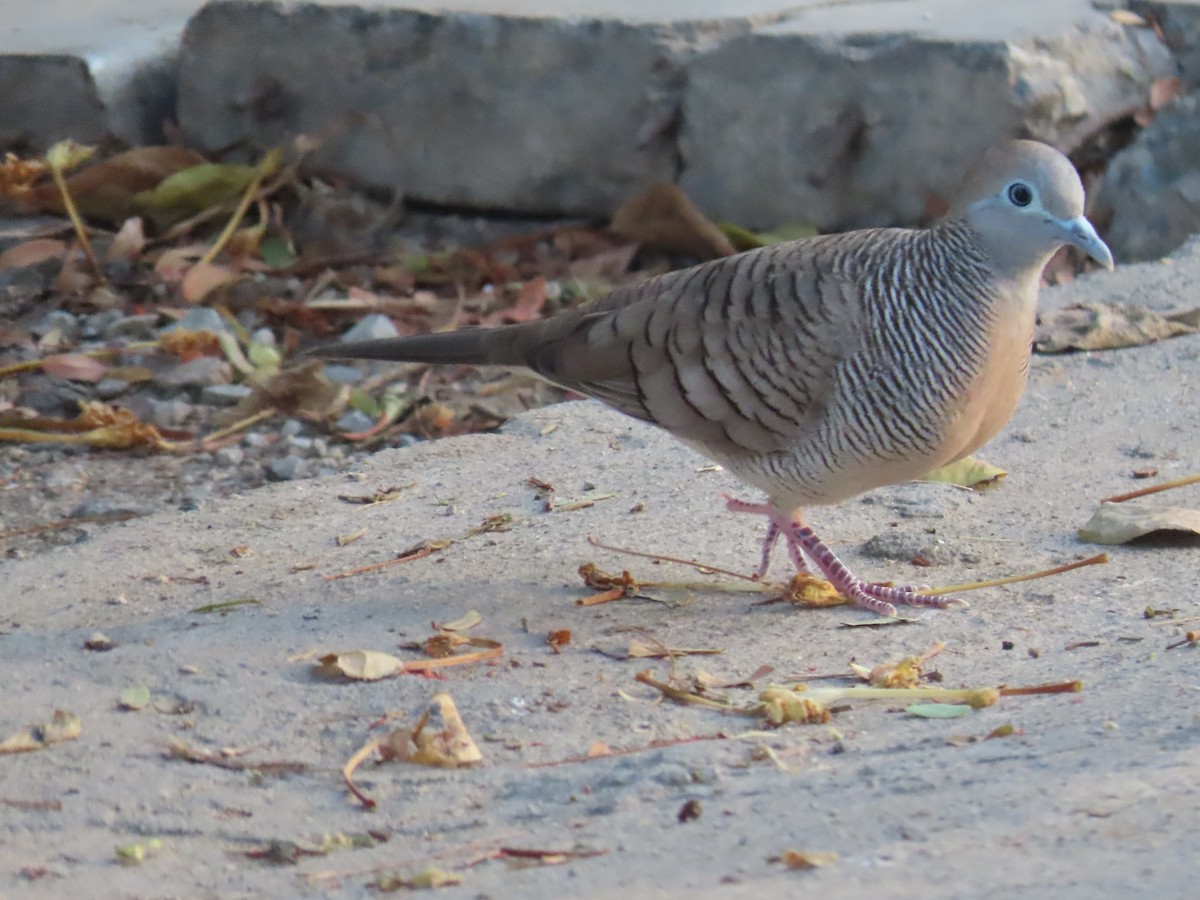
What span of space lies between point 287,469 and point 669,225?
236cm

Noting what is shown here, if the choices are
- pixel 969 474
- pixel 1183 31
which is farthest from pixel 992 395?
pixel 1183 31

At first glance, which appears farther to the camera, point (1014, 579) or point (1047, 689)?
point (1014, 579)

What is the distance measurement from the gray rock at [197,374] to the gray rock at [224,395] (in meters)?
0.08

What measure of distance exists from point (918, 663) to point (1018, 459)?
1600 mm

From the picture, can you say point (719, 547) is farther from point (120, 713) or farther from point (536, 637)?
point (120, 713)

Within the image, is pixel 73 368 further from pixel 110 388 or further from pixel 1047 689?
pixel 1047 689

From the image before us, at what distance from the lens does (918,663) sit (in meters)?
3.52

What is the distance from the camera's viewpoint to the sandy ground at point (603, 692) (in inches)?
99.0

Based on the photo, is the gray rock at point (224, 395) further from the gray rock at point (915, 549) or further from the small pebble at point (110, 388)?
the gray rock at point (915, 549)

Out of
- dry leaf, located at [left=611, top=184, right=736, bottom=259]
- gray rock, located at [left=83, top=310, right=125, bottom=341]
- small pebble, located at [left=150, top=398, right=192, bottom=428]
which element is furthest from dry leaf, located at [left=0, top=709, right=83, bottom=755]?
dry leaf, located at [left=611, top=184, right=736, bottom=259]

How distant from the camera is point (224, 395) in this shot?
6.16 metres

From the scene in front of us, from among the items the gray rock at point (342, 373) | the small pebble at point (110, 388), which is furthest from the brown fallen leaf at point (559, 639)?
the small pebble at point (110, 388)

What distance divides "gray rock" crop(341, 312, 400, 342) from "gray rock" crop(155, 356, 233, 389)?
51 centimetres

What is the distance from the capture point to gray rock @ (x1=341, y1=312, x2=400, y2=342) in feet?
21.4
